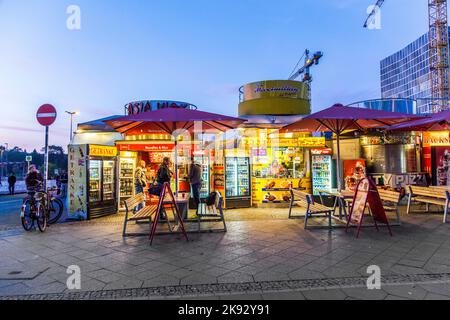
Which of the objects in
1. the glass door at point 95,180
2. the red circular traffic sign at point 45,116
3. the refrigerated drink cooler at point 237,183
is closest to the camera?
the red circular traffic sign at point 45,116

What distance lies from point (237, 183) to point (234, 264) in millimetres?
5410

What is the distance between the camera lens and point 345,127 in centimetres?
732

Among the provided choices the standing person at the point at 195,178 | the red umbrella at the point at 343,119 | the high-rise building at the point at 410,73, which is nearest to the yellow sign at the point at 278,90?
the red umbrella at the point at 343,119

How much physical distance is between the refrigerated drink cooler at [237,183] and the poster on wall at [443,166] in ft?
24.2

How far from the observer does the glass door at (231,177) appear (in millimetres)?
9195

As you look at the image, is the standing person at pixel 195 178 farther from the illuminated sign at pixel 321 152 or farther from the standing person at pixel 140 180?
the illuminated sign at pixel 321 152

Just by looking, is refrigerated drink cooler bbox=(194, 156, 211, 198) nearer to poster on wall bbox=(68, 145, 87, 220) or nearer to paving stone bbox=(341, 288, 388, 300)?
poster on wall bbox=(68, 145, 87, 220)

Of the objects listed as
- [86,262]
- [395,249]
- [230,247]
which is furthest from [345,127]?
[86,262]

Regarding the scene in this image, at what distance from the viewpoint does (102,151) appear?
8.27 meters

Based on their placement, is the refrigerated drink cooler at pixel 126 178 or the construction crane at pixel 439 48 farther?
the construction crane at pixel 439 48

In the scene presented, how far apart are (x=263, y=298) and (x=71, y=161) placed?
7260mm

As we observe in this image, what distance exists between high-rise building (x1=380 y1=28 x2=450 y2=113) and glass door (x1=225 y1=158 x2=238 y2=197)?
83.4 meters

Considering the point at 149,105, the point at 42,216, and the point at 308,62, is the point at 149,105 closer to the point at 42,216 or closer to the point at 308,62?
the point at 42,216

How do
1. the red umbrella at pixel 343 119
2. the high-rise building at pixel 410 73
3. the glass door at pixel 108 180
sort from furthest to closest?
1. the high-rise building at pixel 410 73
2. the glass door at pixel 108 180
3. the red umbrella at pixel 343 119
